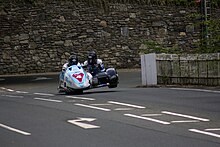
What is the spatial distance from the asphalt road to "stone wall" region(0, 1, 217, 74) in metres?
18.1

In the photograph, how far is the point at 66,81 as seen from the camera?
19.4 m

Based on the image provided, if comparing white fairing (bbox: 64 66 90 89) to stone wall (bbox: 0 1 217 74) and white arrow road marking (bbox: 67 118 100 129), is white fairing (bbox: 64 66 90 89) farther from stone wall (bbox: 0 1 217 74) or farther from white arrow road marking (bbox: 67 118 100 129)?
stone wall (bbox: 0 1 217 74)

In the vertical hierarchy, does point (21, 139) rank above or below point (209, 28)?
below

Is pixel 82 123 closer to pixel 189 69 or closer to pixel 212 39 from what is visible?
pixel 189 69

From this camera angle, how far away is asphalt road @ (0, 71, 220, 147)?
10117mm

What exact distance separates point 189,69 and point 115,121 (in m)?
10.2

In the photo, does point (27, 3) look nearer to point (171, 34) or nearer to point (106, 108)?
point (171, 34)

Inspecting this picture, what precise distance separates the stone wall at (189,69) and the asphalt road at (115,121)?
2.75 m

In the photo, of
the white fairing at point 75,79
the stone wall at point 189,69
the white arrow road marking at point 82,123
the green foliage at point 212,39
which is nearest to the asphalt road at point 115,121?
the white arrow road marking at point 82,123

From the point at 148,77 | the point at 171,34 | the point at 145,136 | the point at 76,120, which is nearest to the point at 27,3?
the point at 171,34

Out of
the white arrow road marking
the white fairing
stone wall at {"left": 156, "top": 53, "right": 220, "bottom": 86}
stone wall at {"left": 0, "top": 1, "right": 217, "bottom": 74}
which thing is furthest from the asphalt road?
stone wall at {"left": 0, "top": 1, "right": 217, "bottom": 74}

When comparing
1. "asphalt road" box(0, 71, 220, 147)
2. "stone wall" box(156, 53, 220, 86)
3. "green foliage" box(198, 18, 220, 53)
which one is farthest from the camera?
"green foliage" box(198, 18, 220, 53)

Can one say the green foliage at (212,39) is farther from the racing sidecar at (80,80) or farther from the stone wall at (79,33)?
the stone wall at (79,33)

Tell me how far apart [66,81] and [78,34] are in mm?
17436
